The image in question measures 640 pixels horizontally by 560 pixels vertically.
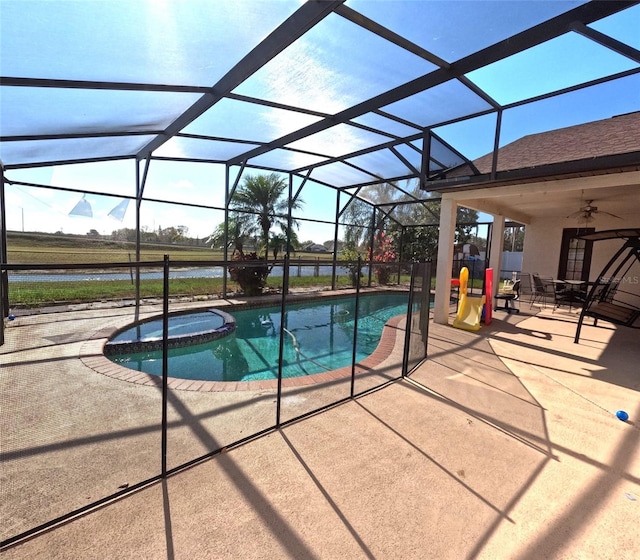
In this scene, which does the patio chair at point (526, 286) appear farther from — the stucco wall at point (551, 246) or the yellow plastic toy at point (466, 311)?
the yellow plastic toy at point (466, 311)

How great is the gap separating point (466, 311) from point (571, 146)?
136 inches

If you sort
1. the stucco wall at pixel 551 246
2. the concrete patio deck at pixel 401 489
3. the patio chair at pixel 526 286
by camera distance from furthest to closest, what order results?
1. the patio chair at pixel 526 286
2. the stucco wall at pixel 551 246
3. the concrete patio deck at pixel 401 489

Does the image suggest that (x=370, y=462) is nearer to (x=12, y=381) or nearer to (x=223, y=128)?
(x=12, y=381)

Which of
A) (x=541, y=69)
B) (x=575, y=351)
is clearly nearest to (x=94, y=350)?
(x=541, y=69)

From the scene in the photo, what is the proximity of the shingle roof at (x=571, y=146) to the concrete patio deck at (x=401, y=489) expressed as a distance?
11.3ft

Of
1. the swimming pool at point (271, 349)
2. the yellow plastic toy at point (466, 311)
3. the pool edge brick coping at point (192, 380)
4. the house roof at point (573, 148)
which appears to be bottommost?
the swimming pool at point (271, 349)

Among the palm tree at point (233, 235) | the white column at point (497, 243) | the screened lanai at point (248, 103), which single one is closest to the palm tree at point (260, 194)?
the palm tree at point (233, 235)

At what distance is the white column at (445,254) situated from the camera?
6812mm

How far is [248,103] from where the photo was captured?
462 cm

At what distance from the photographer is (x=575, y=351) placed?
17.2 ft

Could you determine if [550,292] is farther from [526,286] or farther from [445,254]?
[445,254]

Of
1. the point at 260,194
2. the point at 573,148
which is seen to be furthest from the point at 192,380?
the point at 260,194

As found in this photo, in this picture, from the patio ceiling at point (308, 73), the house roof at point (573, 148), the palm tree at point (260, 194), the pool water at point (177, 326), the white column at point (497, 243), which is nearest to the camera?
the patio ceiling at point (308, 73)

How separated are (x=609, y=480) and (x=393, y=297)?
9567 mm
